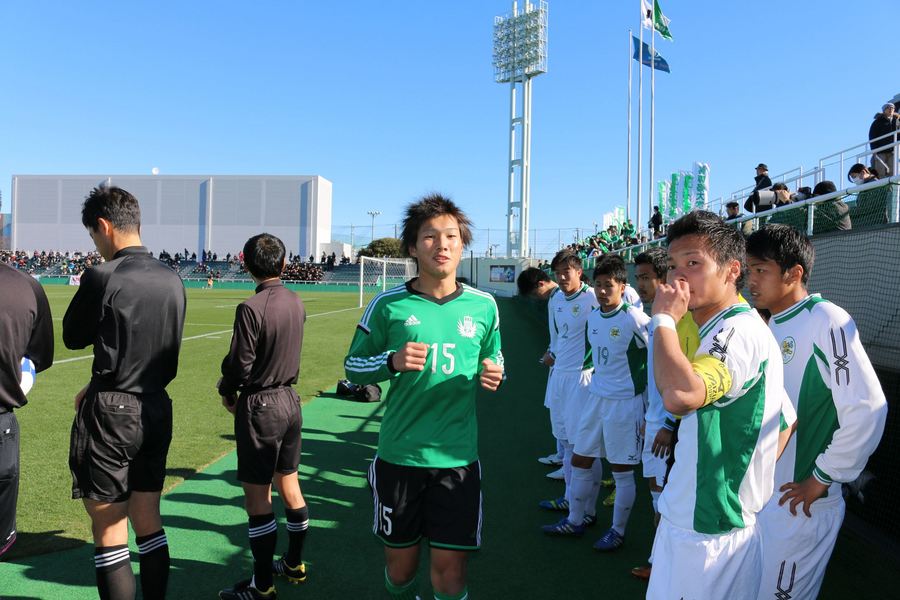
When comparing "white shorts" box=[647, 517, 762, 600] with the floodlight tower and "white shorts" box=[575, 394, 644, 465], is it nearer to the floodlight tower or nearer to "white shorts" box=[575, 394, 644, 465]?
"white shorts" box=[575, 394, 644, 465]

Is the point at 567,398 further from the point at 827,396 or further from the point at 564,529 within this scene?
the point at 827,396

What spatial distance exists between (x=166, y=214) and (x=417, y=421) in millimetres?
77293

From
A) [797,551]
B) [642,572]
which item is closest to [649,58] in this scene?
[642,572]

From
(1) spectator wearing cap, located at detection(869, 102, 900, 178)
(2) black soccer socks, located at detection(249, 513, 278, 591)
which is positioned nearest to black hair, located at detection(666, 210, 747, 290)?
(2) black soccer socks, located at detection(249, 513, 278, 591)

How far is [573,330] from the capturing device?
5.23m

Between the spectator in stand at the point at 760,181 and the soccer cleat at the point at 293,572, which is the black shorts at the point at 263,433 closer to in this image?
the soccer cleat at the point at 293,572

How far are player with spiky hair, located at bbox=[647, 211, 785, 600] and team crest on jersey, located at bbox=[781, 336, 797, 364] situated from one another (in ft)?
1.83

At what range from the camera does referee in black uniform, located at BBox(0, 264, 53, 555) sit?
8.33ft

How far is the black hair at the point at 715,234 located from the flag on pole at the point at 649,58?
26874mm

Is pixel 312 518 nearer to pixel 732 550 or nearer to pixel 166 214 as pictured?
pixel 732 550

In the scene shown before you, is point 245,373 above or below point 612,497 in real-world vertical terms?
above

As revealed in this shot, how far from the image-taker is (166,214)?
235 ft

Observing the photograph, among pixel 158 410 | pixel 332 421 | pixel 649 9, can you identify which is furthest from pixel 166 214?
pixel 158 410

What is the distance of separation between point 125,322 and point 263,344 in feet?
2.56
